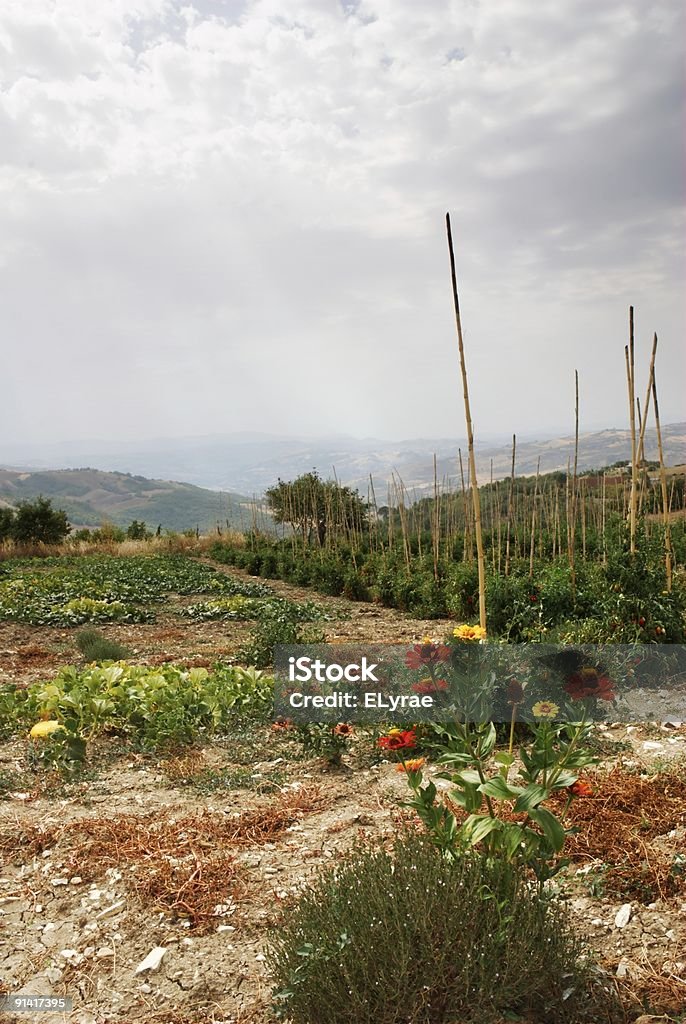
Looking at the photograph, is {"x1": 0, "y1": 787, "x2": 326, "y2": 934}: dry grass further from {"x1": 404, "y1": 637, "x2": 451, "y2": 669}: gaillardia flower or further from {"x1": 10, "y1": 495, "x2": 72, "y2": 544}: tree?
{"x1": 10, "y1": 495, "x2": 72, "y2": 544}: tree

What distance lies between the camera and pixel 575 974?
5.44 feet

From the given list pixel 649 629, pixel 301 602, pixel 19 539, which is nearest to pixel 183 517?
pixel 19 539

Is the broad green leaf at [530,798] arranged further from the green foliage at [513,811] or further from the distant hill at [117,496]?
the distant hill at [117,496]

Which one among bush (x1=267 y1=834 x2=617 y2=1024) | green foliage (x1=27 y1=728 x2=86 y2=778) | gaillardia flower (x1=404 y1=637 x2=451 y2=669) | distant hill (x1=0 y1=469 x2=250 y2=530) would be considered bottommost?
distant hill (x1=0 y1=469 x2=250 y2=530)

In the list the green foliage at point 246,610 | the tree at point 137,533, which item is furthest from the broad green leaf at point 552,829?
the tree at point 137,533

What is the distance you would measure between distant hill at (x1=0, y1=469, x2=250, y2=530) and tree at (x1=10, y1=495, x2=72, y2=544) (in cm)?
7631

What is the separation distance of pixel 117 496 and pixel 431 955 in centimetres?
12580

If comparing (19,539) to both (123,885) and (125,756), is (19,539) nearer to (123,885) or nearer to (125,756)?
(125,756)

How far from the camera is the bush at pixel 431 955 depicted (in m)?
1.51

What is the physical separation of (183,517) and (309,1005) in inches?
4277

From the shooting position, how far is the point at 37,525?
21.3 metres

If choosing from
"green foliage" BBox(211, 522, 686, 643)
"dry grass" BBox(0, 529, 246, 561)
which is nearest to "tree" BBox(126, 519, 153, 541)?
"dry grass" BBox(0, 529, 246, 561)

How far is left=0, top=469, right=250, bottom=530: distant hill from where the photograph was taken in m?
106

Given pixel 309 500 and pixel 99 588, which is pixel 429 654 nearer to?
pixel 99 588
